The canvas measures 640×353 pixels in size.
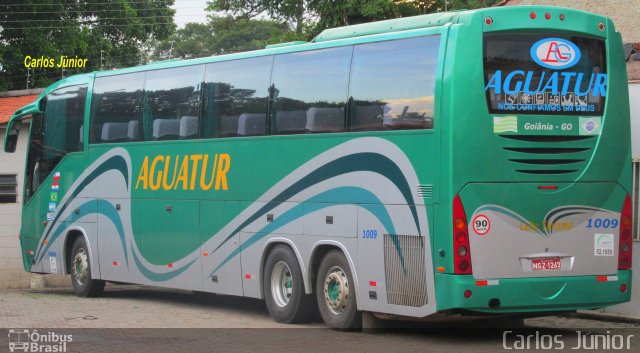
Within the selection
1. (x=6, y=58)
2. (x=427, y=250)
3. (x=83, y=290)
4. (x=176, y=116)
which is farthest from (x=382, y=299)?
(x=6, y=58)

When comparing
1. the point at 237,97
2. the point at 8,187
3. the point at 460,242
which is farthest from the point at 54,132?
the point at 460,242

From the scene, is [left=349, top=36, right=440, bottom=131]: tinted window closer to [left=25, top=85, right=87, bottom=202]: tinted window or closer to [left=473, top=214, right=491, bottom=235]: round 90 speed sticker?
[left=473, top=214, right=491, bottom=235]: round 90 speed sticker

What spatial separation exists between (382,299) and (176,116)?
229 inches

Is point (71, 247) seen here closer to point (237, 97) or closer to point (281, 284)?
point (237, 97)

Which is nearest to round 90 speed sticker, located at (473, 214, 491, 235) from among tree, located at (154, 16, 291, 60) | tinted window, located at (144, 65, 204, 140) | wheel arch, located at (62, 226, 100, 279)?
tinted window, located at (144, 65, 204, 140)

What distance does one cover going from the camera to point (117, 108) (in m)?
19.1

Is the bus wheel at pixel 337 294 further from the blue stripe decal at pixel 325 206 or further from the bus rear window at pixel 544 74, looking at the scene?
the bus rear window at pixel 544 74

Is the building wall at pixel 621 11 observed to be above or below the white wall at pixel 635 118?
above

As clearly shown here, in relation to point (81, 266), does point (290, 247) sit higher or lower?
higher

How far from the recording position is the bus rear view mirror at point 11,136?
21047 millimetres

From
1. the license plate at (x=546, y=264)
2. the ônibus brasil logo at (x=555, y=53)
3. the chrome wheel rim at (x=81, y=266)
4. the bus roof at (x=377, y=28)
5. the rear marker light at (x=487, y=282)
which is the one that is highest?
the bus roof at (x=377, y=28)

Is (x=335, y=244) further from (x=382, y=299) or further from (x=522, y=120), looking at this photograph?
(x=522, y=120)

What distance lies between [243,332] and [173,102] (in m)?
5.03

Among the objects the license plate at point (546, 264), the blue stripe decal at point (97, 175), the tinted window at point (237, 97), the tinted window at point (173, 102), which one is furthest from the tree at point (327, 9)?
the license plate at point (546, 264)
